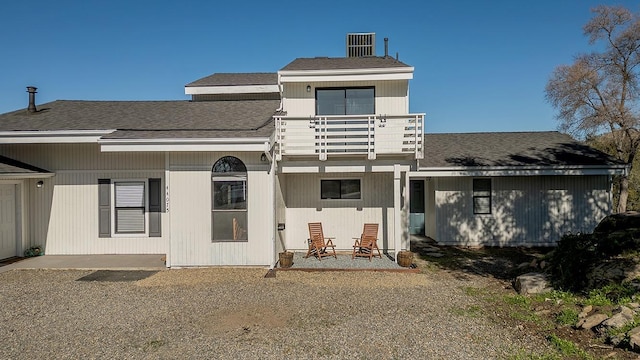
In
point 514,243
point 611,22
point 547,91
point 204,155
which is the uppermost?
point 611,22

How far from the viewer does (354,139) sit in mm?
9562

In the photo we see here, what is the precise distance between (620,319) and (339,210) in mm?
7420

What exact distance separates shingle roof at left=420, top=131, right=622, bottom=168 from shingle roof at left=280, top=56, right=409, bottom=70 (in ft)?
12.0

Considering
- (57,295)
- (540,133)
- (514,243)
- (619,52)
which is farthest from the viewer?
(619,52)

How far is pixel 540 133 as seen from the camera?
50.9ft

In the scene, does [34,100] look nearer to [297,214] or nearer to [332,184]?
[297,214]

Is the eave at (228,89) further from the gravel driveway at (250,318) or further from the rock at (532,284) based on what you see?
the rock at (532,284)

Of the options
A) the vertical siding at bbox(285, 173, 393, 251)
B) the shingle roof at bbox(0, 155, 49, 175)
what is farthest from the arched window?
the shingle roof at bbox(0, 155, 49, 175)

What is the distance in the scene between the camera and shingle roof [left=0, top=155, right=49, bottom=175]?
947cm

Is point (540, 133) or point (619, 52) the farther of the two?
point (619, 52)

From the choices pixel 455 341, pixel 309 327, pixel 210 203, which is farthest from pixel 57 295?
pixel 455 341

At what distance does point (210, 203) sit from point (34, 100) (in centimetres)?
788

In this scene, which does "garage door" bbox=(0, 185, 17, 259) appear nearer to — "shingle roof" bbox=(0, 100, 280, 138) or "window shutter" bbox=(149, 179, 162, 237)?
"shingle roof" bbox=(0, 100, 280, 138)

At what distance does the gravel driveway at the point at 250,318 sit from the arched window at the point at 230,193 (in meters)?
1.03
